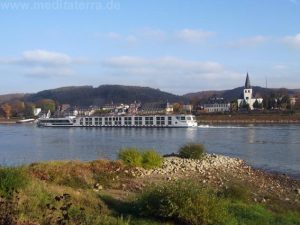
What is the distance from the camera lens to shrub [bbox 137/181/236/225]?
796 centimetres

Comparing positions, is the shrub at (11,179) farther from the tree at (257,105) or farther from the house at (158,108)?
the tree at (257,105)

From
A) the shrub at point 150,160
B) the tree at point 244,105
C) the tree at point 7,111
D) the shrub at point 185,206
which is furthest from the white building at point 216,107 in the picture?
the shrub at point 185,206

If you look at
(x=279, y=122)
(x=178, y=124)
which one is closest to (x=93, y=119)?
(x=178, y=124)

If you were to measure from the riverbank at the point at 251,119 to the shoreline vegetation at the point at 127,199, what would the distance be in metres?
97.5

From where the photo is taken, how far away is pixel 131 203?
9523 mm

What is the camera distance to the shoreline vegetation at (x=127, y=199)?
7102 mm

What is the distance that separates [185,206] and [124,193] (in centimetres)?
433

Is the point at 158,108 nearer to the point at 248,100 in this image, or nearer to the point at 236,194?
the point at 248,100

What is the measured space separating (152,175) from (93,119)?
95.6m

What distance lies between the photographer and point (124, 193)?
12.1 metres

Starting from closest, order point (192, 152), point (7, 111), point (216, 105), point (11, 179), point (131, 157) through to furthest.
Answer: point (11, 179) < point (131, 157) < point (192, 152) < point (216, 105) < point (7, 111)

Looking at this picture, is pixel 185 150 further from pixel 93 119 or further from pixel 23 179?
pixel 93 119

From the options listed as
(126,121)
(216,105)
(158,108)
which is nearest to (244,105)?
(216,105)

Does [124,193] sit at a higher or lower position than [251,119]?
higher
